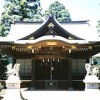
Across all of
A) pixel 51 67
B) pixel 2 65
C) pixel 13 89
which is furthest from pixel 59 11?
pixel 13 89

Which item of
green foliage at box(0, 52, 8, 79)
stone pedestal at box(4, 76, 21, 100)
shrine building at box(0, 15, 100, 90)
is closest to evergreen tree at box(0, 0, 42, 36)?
green foliage at box(0, 52, 8, 79)

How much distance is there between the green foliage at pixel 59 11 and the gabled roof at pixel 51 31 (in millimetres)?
32128

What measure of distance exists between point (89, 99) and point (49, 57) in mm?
7256

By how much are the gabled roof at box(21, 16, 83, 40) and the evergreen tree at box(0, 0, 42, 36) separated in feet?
56.5

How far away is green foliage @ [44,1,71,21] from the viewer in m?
57.6

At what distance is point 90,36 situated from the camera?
895 inches

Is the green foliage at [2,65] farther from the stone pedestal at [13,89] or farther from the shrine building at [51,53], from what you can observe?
the stone pedestal at [13,89]

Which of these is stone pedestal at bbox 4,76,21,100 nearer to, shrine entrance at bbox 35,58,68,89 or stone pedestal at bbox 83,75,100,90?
stone pedestal at bbox 83,75,100,90

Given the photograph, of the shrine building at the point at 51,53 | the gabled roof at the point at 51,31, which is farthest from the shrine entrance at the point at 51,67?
the gabled roof at the point at 51,31

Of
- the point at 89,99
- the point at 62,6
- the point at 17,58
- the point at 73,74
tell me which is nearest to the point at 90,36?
the point at 73,74

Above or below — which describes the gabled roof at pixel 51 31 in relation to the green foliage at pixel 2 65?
above

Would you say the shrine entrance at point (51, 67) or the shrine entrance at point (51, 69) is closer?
the shrine entrance at point (51, 67)

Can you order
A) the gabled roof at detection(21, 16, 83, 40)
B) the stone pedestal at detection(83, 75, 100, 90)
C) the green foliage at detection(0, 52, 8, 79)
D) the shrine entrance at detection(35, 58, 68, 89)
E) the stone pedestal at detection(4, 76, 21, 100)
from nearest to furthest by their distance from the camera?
the stone pedestal at detection(4, 76, 21, 100), the stone pedestal at detection(83, 75, 100, 90), the gabled roof at detection(21, 16, 83, 40), the shrine entrance at detection(35, 58, 68, 89), the green foliage at detection(0, 52, 8, 79)

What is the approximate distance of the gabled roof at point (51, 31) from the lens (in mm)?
21844
